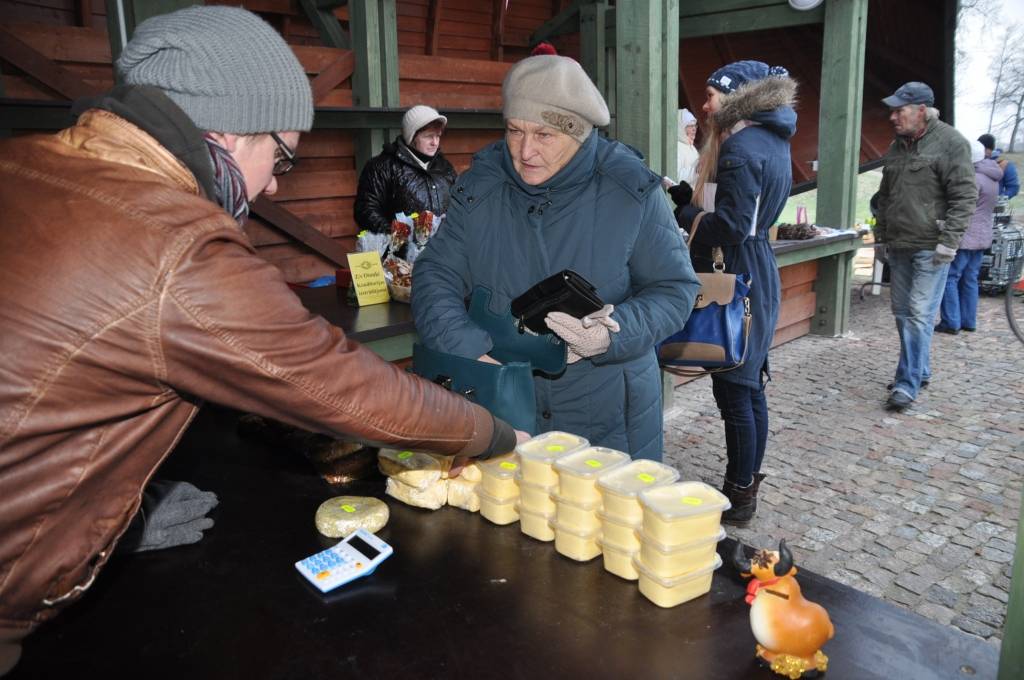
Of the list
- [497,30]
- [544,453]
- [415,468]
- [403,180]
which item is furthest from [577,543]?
[497,30]

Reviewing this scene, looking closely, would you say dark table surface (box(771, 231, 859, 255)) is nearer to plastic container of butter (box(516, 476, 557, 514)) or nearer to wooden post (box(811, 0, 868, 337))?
wooden post (box(811, 0, 868, 337))

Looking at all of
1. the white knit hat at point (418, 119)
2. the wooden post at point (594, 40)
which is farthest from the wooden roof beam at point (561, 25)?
the white knit hat at point (418, 119)

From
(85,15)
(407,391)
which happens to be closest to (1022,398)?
(407,391)

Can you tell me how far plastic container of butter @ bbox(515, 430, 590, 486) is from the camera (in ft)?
4.92

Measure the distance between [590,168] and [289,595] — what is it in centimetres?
138

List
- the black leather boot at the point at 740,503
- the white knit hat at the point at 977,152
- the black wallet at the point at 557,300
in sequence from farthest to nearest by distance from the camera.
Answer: the white knit hat at the point at 977,152
the black leather boot at the point at 740,503
the black wallet at the point at 557,300

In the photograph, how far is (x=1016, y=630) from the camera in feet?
3.33

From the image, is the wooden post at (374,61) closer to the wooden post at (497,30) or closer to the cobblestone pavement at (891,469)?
the wooden post at (497,30)

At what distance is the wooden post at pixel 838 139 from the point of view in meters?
6.67

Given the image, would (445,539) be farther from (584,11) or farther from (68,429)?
(584,11)

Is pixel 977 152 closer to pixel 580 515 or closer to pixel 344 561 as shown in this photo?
pixel 580 515

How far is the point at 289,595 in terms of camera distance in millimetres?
1335

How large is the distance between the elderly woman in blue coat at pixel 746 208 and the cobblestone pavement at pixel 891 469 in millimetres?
477

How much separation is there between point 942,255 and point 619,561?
469cm
